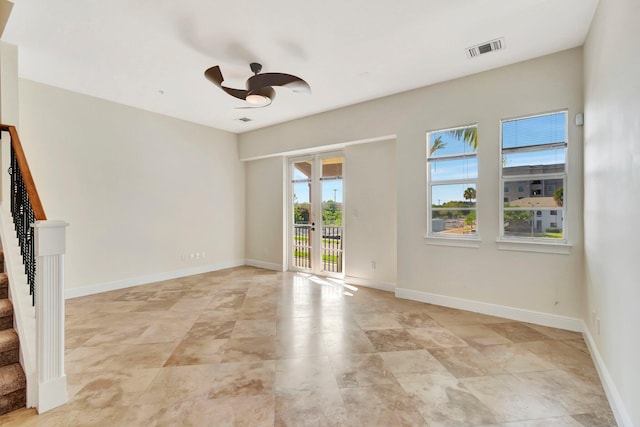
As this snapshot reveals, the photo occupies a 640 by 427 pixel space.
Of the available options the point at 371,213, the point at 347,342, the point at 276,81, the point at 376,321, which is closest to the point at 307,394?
the point at 347,342

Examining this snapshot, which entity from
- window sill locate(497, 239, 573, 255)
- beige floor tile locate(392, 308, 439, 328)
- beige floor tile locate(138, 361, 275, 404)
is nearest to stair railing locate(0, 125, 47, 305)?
beige floor tile locate(138, 361, 275, 404)

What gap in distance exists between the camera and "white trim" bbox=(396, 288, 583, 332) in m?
3.20

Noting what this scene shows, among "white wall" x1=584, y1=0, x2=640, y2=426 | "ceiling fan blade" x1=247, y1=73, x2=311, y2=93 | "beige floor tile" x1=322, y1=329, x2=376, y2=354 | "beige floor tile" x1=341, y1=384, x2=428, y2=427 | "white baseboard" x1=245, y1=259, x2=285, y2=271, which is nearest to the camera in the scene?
"white wall" x1=584, y1=0, x2=640, y2=426

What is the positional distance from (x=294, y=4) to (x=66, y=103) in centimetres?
394

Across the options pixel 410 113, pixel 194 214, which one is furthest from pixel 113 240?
pixel 410 113

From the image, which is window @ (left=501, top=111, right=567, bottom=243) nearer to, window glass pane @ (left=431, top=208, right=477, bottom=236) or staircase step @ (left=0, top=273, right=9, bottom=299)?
window glass pane @ (left=431, top=208, right=477, bottom=236)

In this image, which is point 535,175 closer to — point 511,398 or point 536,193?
point 536,193

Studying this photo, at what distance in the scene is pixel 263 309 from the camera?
12.8 ft

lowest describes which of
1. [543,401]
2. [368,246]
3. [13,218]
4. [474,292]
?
[543,401]

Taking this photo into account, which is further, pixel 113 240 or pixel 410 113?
pixel 113 240

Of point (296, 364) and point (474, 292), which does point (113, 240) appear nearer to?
point (296, 364)

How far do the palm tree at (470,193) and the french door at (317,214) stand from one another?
2196 millimetres

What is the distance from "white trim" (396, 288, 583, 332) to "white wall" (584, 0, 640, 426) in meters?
0.48

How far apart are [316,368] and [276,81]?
289cm
